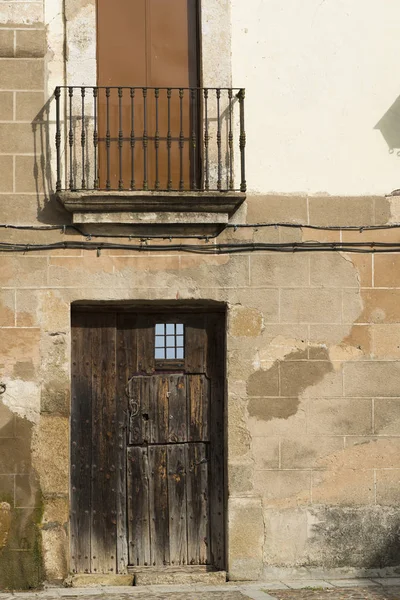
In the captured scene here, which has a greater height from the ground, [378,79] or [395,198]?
[378,79]

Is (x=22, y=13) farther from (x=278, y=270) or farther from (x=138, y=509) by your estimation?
(x=138, y=509)

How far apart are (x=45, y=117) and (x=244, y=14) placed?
5.89ft

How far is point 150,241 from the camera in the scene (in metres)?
8.55

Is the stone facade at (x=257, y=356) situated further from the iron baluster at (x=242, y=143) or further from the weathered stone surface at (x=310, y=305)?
the iron baluster at (x=242, y=143)

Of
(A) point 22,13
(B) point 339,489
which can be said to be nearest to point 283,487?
(B) point 339,489

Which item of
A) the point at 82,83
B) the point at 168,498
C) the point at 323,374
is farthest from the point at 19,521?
the point at 82,83

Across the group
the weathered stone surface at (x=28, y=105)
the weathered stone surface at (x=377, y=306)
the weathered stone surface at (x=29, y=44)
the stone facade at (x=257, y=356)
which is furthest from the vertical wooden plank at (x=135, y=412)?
the weathered stone surface at (x=29, y=44)

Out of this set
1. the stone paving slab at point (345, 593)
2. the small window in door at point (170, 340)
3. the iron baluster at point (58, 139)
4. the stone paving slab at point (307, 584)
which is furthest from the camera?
the small window in door at point (170, 340)

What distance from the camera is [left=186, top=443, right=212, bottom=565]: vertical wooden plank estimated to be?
8703 mm

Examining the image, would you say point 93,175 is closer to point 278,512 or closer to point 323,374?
point 323,374

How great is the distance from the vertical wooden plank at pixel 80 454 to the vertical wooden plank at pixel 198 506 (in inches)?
31.6

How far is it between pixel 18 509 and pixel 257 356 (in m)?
2.19

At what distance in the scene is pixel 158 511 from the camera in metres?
8.68

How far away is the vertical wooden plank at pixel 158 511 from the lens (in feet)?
28.5
